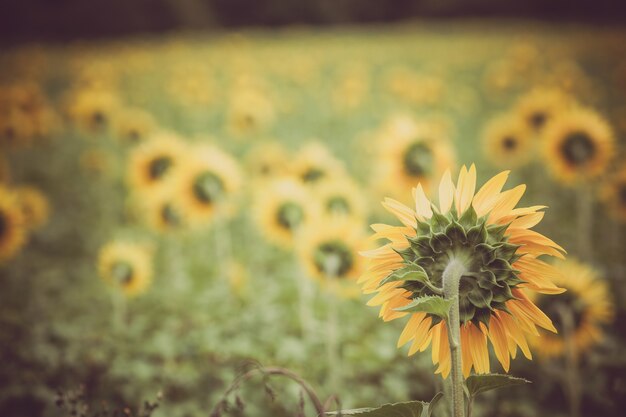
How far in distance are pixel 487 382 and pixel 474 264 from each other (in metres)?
0.19

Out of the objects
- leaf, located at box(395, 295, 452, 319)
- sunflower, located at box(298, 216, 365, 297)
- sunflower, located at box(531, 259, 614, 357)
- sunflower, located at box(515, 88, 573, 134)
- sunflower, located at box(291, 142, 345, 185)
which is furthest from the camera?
sunflower, located at box(515, 88, 573, 134)

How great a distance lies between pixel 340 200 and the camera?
2.48 m

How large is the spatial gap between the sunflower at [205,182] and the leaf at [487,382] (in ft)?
6.58

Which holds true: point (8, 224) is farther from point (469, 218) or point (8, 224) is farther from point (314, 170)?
point (469, 218)

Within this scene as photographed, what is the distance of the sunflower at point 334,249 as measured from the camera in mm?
2041

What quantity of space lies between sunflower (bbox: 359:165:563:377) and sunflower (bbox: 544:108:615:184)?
216 cm

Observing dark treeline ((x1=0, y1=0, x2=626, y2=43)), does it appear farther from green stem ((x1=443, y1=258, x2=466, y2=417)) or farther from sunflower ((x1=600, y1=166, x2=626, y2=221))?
green stem ((x1=443, y1=258, x2=466, y2=417))

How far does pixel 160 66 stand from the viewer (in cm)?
1085

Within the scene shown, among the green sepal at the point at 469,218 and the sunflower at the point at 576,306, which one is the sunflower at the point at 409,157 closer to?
the sunflower at the point at 576,306

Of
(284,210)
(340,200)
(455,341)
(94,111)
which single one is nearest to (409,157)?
(340,200)

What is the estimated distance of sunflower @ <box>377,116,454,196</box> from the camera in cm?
261

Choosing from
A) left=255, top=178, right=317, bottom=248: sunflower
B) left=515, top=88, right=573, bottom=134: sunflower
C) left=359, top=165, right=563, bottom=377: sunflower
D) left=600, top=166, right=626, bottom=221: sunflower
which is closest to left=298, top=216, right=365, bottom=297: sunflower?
left=255, top=178, right=317, bottom=248: sunflower

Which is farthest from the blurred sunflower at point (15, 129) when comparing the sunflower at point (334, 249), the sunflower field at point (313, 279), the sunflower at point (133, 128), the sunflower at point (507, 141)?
the sunflower at point (507, 141)

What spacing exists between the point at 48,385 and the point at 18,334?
0.52 m
